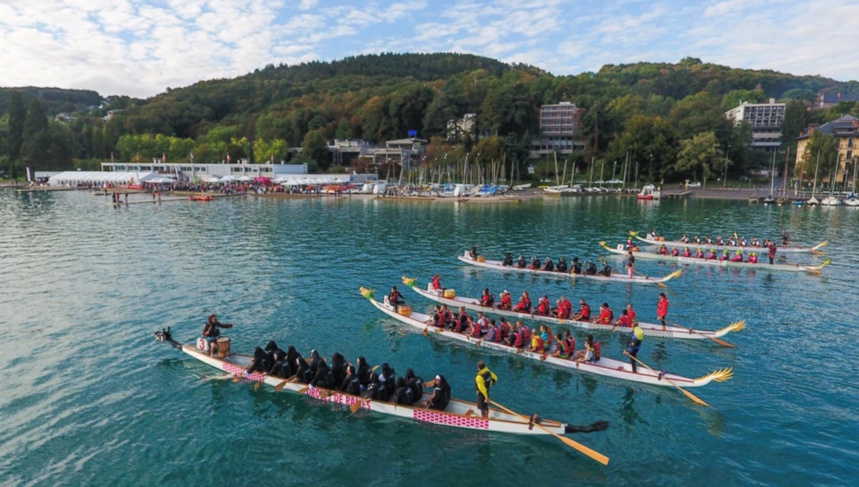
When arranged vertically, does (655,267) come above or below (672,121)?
below

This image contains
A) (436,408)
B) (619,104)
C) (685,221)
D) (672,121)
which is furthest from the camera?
(619,104)

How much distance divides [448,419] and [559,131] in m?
147

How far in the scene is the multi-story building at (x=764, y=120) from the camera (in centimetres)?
15738

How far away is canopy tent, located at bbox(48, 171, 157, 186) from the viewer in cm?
12306

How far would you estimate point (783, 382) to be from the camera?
839 inches

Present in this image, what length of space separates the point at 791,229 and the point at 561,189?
58.3 m

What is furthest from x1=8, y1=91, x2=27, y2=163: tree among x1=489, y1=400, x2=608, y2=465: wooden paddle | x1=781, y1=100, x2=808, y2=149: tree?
x1=781, y1=100, x2=808, y2=149: tree

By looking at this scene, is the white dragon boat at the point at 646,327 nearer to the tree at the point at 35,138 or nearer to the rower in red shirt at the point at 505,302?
the rower in red shirt at the point at 505,302

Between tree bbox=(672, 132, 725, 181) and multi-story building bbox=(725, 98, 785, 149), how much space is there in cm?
3955

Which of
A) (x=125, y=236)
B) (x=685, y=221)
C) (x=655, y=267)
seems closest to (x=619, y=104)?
(x=685, y=221)

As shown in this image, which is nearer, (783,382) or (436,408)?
(436,408)

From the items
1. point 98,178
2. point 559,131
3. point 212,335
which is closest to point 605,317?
point 212,335

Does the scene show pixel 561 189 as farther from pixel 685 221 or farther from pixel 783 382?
pixel 783 382

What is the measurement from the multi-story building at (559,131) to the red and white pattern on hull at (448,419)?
142157mm
